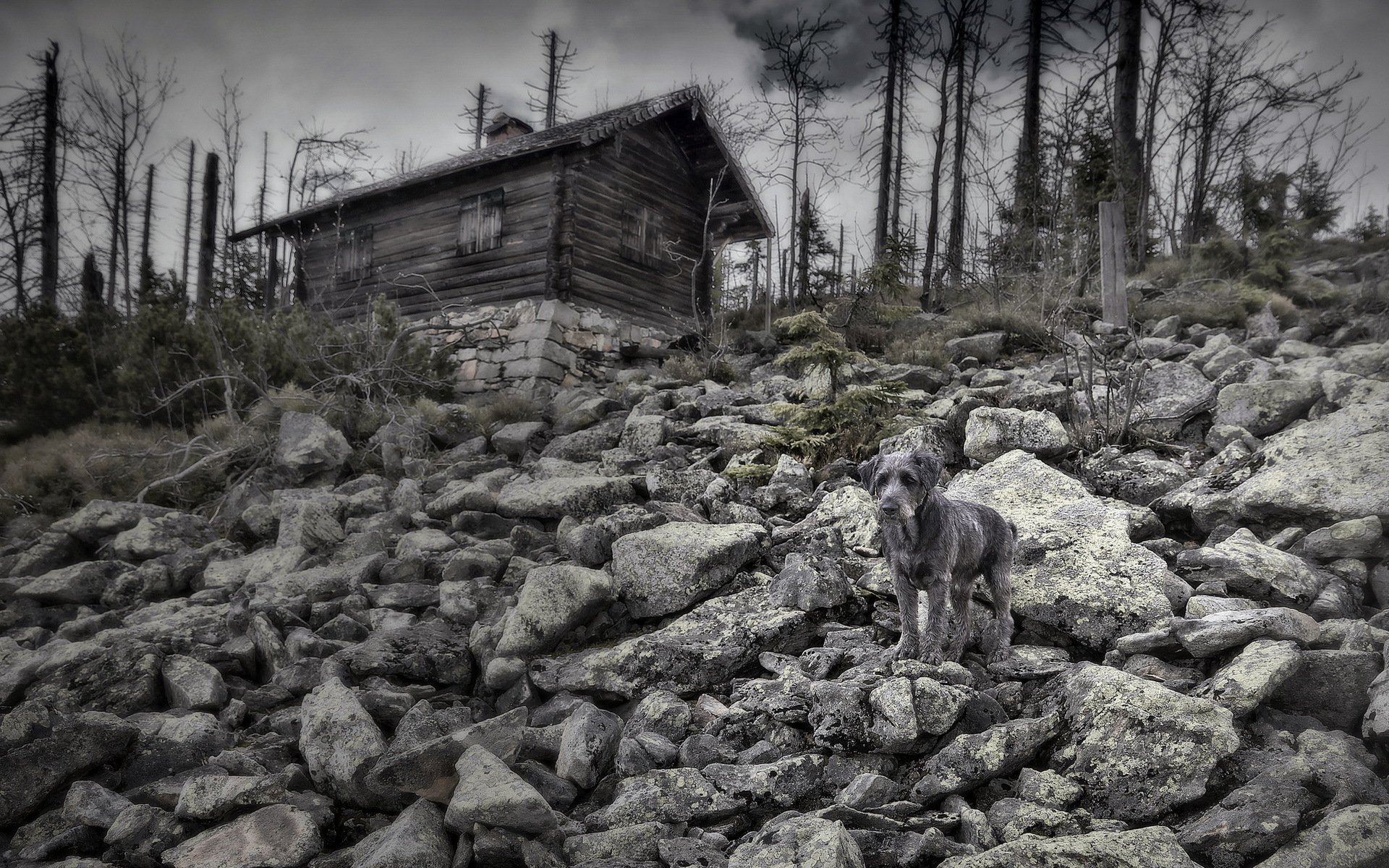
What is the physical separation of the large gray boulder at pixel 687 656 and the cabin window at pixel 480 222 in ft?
45.8

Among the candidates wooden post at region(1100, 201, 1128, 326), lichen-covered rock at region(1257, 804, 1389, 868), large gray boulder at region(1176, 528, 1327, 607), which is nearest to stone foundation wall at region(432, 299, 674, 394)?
wooden post at region(1100, 201, 1128, 326)

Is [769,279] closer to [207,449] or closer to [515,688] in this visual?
[207,449]

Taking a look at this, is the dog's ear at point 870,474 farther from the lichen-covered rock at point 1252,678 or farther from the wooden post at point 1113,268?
the wooden post at point 1113,268

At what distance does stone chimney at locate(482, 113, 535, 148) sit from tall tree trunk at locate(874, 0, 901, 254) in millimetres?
10812

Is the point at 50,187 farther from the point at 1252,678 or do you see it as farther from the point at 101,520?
the point at 1252,678

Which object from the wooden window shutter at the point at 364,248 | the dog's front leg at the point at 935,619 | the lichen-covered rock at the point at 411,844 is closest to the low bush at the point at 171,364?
the wooden window shutter at the point at 364,248

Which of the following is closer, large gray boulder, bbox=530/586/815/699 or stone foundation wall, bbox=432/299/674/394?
large gray boulder, bbox=530/586/815/699

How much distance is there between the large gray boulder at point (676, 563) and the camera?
4.84 meters

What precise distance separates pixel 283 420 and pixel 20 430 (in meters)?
6.94

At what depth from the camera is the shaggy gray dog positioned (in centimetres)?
357

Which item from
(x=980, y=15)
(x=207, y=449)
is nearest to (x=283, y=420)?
(x=207, y=449)

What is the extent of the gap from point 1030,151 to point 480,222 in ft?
48.0

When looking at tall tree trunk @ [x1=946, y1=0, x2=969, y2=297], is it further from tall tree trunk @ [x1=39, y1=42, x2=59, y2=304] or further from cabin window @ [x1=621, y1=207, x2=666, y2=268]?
tall tree trunk @ [x1=39, y1=42, x2=59, y2=304]

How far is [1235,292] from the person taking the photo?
44.3 feet
